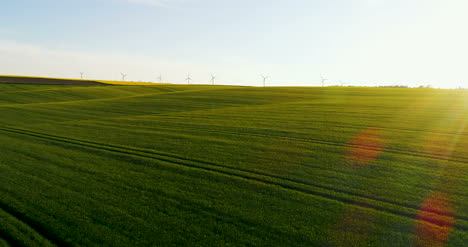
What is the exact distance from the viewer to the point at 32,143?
45.1 feet

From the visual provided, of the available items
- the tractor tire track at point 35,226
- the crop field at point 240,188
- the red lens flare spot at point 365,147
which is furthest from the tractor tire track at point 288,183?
the tractor tire track at point 35,226

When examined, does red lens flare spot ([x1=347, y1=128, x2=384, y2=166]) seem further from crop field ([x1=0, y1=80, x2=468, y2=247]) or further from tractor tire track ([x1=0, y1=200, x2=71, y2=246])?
tractor tire track ([x1=0, y1=200, x2=71, y2=246])

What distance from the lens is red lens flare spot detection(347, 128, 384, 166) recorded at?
10.2 m

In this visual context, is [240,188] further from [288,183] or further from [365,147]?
[365,147]

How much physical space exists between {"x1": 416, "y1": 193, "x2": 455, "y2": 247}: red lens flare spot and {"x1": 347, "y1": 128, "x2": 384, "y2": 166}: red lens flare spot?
9.21 ft

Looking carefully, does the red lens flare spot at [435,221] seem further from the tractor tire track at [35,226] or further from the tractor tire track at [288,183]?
the tractor tire track at [35,226]

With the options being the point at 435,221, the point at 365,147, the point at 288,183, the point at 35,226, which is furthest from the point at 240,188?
the point at 365,147

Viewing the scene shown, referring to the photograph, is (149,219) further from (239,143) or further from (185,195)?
(239,143)

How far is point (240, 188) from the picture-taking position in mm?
7938

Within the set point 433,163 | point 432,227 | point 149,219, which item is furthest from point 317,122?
point 149,219

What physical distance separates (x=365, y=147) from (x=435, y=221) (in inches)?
221

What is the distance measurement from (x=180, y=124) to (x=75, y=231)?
490 inches

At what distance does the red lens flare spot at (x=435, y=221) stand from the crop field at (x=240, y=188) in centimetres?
2

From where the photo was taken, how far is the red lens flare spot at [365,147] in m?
10.2
